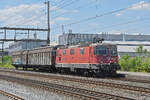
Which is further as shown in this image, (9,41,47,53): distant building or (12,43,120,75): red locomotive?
(9,41,47,53): distant building

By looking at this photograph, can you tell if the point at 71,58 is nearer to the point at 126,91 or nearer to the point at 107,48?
the point at 107,48

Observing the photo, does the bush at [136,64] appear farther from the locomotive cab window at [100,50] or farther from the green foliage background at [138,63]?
the locomotive cab window at [100,50]

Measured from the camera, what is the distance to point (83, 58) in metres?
24.2

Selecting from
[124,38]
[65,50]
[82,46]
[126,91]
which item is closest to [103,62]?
[82,46]

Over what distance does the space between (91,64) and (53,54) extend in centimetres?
814

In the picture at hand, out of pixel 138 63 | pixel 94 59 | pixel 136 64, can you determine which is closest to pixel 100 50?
pixel 94 59

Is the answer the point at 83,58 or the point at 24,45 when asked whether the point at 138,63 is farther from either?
the point at 24,45

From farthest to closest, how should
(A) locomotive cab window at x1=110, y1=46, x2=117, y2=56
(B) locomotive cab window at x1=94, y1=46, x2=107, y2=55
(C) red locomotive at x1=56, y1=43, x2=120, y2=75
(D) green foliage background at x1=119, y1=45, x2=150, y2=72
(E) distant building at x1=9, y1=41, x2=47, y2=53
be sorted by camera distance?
(E) distant building at x1=9, y1=41, x2=47, y2=53
(D) green foliage background at x1=119, y1=45, x2=150, y2=72
(A) locomotive cab window at x1=110, y1=46, x2=117, y2=56
(B) locomotive cab window at x1=94, y1=46, x2=107, y2=55
(C) red locomotive at x1=56, y1=43, x2=120, y2=75

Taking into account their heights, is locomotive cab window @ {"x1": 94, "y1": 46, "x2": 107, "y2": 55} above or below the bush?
above

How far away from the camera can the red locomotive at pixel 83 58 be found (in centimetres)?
2284

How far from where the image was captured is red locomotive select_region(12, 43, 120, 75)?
74.9 ft

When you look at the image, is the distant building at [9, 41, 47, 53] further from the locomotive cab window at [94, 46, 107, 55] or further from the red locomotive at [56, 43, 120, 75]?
the locomotive cab window at [94, 46, 107, 55]

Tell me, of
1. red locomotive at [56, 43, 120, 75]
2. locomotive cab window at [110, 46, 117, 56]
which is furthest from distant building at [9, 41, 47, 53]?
locomotive cab window at [110, 46, 117, 56]

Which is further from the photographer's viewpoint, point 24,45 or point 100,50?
point 24,45
